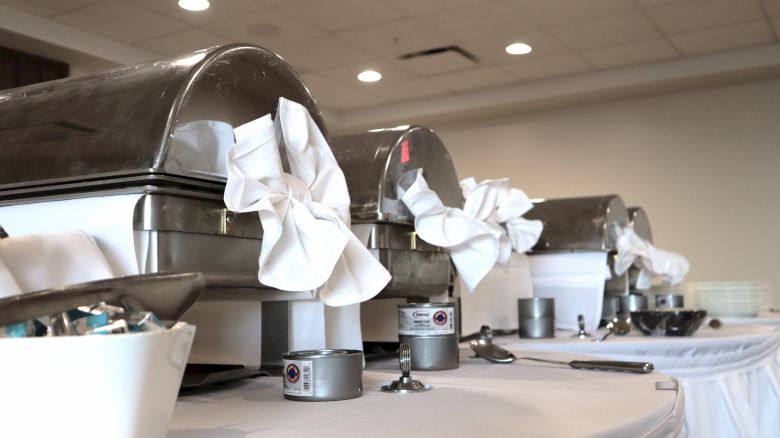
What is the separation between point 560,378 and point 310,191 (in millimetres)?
478

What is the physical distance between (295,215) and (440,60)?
13.7 feet

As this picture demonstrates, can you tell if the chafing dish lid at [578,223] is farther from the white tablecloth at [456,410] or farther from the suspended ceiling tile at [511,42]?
the suspended ceiling tile at [511,42]

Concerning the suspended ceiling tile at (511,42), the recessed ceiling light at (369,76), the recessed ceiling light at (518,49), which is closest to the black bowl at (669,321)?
the suspended ceiling tile at (511,42)

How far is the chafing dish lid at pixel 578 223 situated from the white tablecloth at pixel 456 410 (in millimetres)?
1438

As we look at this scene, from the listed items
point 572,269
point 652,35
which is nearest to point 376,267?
point 572,269

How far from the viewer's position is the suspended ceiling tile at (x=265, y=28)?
4223mm

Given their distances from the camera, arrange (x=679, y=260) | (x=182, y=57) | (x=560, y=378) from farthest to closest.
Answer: (x=679, y=260)
(x=560, y=378)
(x=182, y=57)

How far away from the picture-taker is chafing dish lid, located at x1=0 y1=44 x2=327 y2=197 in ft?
3.09

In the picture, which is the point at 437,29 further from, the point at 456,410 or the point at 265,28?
the point at 456,410

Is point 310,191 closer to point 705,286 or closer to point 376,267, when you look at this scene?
point 376,267

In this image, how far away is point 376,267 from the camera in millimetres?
1085

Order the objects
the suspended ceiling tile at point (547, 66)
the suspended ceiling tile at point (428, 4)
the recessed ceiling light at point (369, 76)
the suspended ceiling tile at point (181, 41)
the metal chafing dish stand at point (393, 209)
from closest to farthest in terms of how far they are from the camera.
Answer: the metal chafing dish stand at point (393, 209) < the suspended ceiling tile at point (428, 4) < the suspended ceiling tile at point (181, 41) < the suspended ceiling tile at point (547, 66) < the recessed ceiling light at point (369, 76)

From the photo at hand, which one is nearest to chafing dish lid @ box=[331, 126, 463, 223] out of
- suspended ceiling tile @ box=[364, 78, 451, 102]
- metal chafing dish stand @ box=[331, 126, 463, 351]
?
metal chafing dish stand @ box=[331, 126, 463, 351]

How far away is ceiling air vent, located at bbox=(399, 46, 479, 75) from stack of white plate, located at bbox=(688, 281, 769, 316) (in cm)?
228
